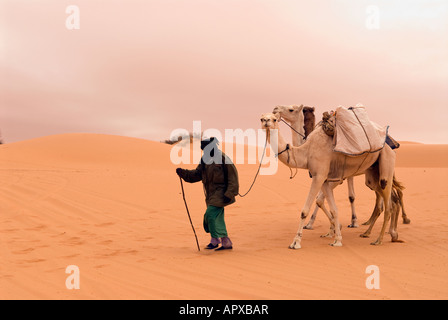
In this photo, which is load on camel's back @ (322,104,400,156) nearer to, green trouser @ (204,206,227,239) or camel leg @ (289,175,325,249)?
camel leg @ (289,175,325,249)

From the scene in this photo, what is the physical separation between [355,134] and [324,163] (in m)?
0.84

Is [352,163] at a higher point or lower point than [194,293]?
higher

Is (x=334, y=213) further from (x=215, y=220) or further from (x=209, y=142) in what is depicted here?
(x=209, y=142)

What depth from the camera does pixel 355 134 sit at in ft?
25.5

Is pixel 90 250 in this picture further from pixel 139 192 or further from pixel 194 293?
pixel 139 192

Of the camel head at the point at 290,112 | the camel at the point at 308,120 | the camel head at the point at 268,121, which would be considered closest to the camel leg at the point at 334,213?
the camel at the point at 308,120

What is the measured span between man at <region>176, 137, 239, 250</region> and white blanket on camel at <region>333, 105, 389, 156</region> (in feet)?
7.23

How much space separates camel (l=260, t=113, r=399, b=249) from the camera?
24.8ft

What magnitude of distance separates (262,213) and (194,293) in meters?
8.32

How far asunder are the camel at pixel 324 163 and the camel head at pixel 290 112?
460mm

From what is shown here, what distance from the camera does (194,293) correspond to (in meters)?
4.91

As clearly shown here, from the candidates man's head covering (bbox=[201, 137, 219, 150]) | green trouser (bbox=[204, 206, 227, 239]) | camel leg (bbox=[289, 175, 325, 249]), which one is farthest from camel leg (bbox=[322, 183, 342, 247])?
man's head covering (bbox=[201, 137, 219, 150])

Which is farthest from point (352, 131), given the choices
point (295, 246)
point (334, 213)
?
point (295, 246)
